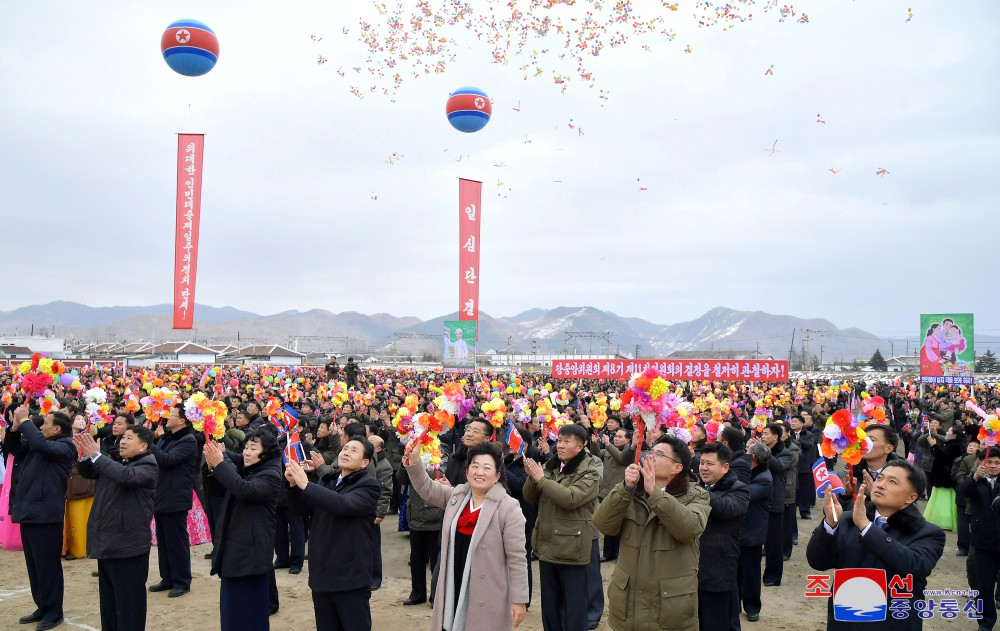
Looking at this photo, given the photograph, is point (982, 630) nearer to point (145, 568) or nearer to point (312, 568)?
point (312, 568)

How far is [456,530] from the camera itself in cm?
407

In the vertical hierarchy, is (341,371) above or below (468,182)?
below

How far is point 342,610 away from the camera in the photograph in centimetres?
420

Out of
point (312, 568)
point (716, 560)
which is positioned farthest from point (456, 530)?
point (716, 560)

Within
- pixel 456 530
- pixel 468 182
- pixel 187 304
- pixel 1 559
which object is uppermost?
pixel 468 182

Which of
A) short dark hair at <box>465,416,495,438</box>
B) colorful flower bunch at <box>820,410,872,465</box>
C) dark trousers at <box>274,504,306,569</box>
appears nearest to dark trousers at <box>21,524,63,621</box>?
dark trousers at <box>274,504,306,569</box>

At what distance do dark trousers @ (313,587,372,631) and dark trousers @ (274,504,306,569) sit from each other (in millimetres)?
3380

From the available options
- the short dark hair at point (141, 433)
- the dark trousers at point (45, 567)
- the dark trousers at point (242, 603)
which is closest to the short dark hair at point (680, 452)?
the dark trousers at point (242, 603)

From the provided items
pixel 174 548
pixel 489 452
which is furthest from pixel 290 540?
pixel 489 452

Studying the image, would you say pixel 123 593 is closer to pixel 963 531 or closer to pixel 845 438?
pixel 845 438

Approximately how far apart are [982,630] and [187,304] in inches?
762

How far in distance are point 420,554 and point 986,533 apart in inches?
192

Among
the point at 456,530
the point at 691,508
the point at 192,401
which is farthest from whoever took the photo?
the point at 192,401

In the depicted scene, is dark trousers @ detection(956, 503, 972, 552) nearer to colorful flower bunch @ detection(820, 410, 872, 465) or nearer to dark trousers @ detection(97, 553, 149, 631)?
colorful flower bunch @ detection(820, 410, 872, 465)
